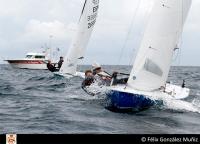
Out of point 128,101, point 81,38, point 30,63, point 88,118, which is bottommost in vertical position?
point 30,63

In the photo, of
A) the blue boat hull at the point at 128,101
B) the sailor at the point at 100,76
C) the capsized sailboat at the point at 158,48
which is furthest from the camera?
the sailor at the point at 100,76

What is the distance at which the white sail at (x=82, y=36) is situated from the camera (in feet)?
83.6

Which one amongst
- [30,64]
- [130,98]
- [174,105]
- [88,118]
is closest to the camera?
[88,118]

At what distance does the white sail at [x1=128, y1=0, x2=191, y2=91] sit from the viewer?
40.4 ft

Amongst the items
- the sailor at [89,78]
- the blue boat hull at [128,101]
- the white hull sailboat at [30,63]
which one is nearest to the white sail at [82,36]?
the sailor at [89,78]

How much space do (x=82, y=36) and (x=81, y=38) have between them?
6.5 inches

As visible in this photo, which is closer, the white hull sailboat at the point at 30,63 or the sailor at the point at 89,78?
the sailor at the point at 89,78

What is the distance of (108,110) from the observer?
11.9 metres

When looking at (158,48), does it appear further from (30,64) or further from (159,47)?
(30,64)

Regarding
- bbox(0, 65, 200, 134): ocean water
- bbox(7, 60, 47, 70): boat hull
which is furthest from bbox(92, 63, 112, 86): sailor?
bbox(7, 60, 47, 70): boat hull

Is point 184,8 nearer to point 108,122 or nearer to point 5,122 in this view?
point 108,122

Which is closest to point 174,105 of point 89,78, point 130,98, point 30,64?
point 130,98

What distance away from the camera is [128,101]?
11344mm

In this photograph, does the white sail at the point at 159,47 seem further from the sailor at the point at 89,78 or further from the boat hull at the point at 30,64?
the boat hull at the point at 30,64
